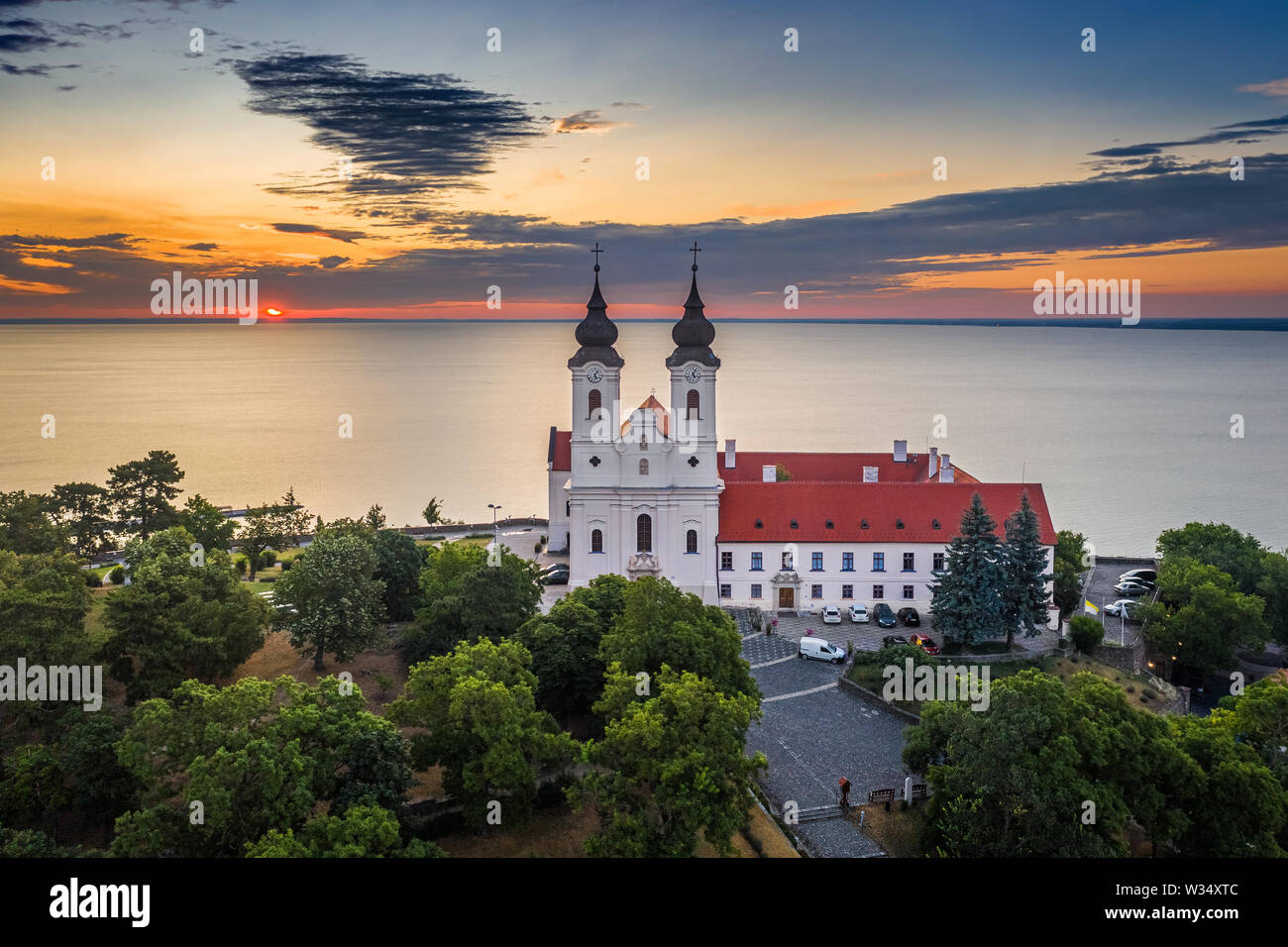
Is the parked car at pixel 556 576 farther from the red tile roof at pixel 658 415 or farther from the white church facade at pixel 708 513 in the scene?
the red tile roof at pixel 658 415

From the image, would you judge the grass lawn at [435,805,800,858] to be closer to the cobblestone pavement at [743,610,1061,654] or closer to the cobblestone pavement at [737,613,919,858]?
the cobblestone pavement at [737,613,919,858]

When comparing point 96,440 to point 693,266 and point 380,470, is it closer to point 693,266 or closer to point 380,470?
point 380,470

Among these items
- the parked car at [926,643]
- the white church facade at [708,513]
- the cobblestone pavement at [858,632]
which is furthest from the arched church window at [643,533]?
the parked car at [926,643]

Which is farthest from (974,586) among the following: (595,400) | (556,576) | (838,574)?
(556,576)

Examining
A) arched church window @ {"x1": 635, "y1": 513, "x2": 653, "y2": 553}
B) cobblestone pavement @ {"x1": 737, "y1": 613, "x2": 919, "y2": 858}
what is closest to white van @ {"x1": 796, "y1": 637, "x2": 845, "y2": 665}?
cobblestone pavement @ {"x1": 737, "y1": 613, "x2": 919, "y2": 858}

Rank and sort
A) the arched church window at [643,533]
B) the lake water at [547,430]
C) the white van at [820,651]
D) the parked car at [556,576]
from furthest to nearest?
the lake water at [547,430], the parked car at [556,576], the arched church window at [643,533], the white van at [820,651]
